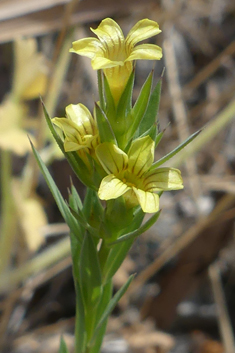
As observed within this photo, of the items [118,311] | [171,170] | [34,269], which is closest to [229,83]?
[118,311]

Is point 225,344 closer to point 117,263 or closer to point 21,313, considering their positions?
point 21,313

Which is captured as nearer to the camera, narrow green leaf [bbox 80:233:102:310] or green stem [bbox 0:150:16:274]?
narrow green leaf [bbox 80:233:102:310]

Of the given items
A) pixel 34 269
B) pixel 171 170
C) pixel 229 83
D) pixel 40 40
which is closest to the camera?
pixel 171 170

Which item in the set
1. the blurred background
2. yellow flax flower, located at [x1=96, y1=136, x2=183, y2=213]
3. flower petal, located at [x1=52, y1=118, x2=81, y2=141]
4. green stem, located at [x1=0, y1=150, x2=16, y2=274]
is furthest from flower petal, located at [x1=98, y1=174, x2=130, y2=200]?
green stem, located at [x1=0, y1=150, x2=16, y2=274]

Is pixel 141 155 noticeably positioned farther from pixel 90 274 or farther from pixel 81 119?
pixel 90 274

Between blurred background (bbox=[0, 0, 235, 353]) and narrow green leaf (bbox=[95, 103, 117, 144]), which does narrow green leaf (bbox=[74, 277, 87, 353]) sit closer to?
narrow green leaf (bbox=[95, 103, 117, 144])

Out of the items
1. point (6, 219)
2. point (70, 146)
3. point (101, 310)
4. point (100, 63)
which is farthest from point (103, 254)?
point (6, 219)
